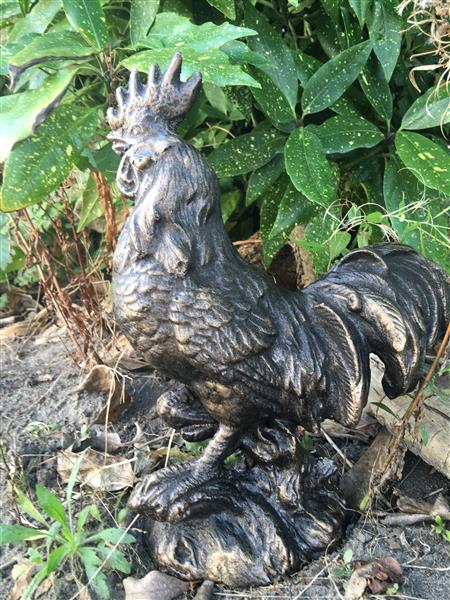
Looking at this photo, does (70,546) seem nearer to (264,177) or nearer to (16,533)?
(16,533)

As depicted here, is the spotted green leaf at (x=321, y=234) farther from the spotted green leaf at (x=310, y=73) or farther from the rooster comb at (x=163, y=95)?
the rooster comb at (x=163, y=95)

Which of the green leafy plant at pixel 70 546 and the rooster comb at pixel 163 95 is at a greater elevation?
the rooster comb at pixel 163 95

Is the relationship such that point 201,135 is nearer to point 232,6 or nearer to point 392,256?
point 232,6

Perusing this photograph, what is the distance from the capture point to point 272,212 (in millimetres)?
2164

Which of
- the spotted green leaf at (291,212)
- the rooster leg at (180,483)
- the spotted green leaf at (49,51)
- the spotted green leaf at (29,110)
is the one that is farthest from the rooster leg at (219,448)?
the spotted green leaf at (49,51)

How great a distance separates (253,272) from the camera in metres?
1.35

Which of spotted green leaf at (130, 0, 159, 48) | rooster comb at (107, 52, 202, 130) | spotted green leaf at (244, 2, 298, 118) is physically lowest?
spotted green leaf at (244, 2, 298, 118)

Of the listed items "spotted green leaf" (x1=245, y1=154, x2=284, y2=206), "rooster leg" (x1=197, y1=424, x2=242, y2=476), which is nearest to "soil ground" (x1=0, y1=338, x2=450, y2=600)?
"rooster leg" (x1=197, y1=424, x2=242, y2=476)

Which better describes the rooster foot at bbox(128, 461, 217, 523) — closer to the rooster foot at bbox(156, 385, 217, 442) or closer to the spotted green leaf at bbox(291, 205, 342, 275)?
the rooster foot at bbox(156, 385, 217, 442)

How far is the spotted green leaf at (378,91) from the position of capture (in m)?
1.98

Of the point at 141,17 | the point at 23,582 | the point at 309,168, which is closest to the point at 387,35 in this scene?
the point at 309,168

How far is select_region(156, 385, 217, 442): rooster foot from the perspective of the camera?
1.50 m

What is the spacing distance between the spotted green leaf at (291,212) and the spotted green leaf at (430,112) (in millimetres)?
380

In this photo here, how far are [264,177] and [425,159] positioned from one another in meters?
0.49
